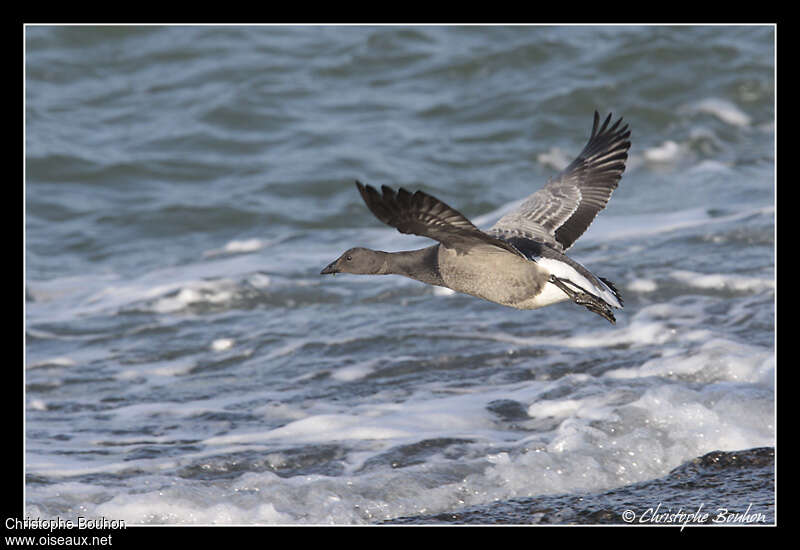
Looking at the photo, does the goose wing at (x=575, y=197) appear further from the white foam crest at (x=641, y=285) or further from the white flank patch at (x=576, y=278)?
the white foam crest at (x=641, y=285)

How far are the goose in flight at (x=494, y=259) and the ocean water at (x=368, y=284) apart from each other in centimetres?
114

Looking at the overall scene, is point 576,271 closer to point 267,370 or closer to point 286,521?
point 286,521

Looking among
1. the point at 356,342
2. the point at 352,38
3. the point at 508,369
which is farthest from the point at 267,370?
the point at 352,38

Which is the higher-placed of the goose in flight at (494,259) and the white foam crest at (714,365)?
the goose in flight at (494,259)

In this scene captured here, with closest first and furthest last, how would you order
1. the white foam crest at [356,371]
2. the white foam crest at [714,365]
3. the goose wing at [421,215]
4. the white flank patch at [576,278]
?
the goose wing at [421,215] → the white flank patch at [576,278] → the white foam crest at [714,365] → the white foam crest at [356,371]

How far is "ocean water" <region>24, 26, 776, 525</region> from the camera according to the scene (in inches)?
254

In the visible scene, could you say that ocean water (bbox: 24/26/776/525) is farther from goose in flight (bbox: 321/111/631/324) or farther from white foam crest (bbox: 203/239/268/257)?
goose in flight (bbox: 321/111/631/324)

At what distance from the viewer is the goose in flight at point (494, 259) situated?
4996 millimetres

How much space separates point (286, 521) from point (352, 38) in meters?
13.5

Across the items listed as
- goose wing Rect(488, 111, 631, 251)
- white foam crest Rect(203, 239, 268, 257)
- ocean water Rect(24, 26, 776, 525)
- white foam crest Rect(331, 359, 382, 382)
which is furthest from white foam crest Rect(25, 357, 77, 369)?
goose wing Rect(488, 111, 631, 251)

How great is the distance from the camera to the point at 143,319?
1020 cm

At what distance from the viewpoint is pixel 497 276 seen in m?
5.85

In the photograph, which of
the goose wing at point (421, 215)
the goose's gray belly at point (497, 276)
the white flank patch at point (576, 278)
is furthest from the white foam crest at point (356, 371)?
the goose wing at point (421, 215)

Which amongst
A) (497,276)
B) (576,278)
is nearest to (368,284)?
(497,276)
